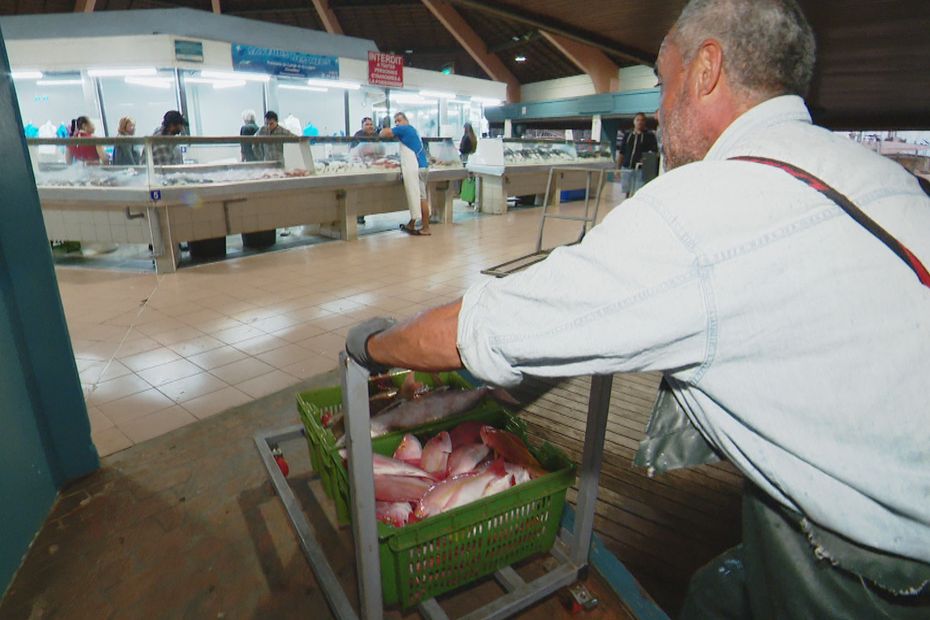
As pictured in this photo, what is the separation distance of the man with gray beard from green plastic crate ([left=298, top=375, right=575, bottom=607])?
776 mm

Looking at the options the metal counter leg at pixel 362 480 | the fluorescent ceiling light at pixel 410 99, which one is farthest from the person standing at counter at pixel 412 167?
the fluorescent ceiling light at pixel 410 99

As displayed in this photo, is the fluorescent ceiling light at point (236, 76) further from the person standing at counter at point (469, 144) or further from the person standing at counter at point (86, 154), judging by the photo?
the person standing at counter at point (86, 154)

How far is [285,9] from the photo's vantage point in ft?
69.9

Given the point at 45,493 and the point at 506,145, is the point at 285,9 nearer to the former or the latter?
the point at 506,145

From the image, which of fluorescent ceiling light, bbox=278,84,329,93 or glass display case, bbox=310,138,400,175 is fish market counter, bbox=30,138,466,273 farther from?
fluorescent ceiling light, bbox=278,84,329,93

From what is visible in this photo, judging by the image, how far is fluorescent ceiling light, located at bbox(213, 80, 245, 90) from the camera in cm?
1299

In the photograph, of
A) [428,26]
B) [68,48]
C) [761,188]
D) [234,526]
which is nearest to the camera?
[761,188]

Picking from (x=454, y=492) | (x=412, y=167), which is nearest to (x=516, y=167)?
(x=412, y=167)

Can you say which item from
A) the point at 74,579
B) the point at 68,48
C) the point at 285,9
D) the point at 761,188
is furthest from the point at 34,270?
the point at 285,9

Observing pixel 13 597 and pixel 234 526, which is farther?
pixel 234 526

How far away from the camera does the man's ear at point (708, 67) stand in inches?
36.0

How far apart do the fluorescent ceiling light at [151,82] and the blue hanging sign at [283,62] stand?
1798 millimetres

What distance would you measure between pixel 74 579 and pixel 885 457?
232 centimetres

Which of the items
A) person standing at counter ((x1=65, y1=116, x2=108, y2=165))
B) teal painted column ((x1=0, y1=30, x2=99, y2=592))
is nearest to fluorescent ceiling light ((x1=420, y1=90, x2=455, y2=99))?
person standing at counter ((x1=65, y1=116, x2=108, y2=165))
